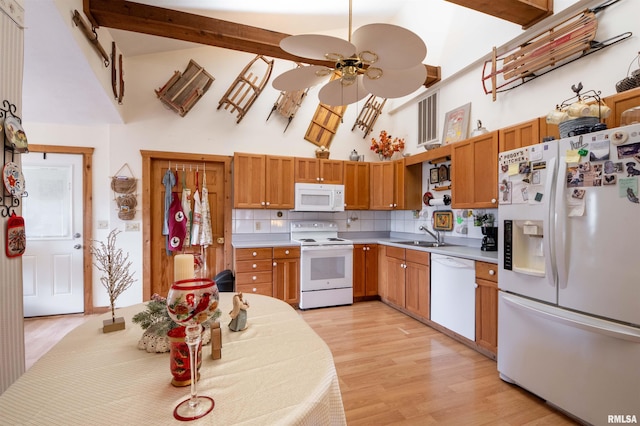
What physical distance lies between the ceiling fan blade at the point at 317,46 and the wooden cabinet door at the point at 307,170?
2.39 metres

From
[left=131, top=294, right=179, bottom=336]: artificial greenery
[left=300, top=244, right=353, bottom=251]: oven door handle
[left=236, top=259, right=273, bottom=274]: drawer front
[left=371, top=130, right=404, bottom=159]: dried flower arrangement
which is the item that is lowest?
[left=236, top=259, right=273, bottom=274]: drawer front

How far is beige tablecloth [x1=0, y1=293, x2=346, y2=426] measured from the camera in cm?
73

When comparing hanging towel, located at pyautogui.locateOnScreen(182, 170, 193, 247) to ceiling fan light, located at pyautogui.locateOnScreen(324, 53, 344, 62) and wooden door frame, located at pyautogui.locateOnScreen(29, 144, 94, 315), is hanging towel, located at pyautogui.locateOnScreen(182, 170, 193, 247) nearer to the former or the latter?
wooden door frame, located at pyautogui.locateOnScreen(29, 144, 94, 315)

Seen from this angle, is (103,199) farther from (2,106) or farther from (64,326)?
(2,106)

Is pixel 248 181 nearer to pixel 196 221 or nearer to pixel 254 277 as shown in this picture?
pixel 196 221

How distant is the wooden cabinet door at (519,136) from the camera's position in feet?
7.59

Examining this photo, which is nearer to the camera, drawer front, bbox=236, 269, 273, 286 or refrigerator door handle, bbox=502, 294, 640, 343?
refrigerator door handle, bbox=502, 294, 640, 343

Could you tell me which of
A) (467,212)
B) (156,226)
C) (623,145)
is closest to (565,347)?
(623,145)

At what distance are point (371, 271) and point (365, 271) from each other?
0.10 meters

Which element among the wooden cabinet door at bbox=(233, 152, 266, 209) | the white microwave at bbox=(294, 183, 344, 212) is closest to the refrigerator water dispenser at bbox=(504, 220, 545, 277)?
the white microwave at bbox=(294, 183, 344, 212)

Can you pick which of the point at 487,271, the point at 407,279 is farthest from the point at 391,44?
the point at 407,279

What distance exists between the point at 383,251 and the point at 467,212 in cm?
121

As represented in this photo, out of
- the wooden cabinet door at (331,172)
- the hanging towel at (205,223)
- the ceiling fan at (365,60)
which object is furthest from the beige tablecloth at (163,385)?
the wooden cabinet door at (331,172)

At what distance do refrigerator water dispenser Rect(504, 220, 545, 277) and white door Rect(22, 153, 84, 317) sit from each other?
4.52 m
